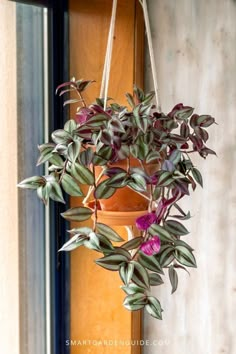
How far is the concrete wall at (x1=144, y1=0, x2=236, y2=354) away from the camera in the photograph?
1.26m

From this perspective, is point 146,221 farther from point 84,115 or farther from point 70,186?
point 84,115

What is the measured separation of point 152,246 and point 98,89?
720 millimetres

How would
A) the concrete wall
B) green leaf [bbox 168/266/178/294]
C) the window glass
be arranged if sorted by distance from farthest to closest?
the window glass < the concrete wall < green leaf [bbox 168/266/178/294]

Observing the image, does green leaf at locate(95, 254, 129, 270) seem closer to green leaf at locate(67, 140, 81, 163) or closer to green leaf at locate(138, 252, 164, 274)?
green leaf at locate(138, 252, 164, 274)

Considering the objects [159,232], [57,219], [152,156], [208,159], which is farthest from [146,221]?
[57,219]

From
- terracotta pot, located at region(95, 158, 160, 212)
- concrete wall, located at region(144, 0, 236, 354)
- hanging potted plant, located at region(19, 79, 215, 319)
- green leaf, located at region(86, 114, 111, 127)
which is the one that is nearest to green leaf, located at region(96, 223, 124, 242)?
hanging potted plant, located at region(19, 79, 215, 319)

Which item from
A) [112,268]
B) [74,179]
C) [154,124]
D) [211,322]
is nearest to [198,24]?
[154,124]

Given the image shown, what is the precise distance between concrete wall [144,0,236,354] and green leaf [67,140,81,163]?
1.70 feet

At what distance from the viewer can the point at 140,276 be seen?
926 mm

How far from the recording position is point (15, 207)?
1389mm

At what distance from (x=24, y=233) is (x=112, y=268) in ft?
1.89

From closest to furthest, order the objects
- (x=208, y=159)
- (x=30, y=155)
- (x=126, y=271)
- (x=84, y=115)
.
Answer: (x=126, y=271) < (x=84, y=115) < (x=208, y=159) < (x=30, y=155)

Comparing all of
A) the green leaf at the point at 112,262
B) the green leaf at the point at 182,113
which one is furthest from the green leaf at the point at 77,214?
the green leaf at the point at 182,113

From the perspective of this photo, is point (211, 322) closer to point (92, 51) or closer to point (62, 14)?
point (92, 51)
